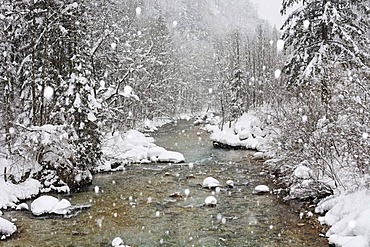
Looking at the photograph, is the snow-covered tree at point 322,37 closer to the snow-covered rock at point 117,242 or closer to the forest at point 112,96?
the forest at point 112,96

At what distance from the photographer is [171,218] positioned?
15.3 metres

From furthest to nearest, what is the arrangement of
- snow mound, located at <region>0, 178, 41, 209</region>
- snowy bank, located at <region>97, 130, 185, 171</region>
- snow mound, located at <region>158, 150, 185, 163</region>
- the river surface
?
snow mound, located at <region>158, 150, 185, 163</region>, snowy bank, located at <region>97, 130, 185, 171</region>, snow mound, located at <region>0, 178, 41, 209</region>, the river surface

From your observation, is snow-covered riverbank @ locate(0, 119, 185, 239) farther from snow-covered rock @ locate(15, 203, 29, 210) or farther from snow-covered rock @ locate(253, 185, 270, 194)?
snow-covered rock @ locate(253, 185, 270, 194)

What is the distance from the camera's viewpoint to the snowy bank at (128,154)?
2503 cm

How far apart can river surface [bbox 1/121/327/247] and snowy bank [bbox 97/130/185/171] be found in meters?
1.92

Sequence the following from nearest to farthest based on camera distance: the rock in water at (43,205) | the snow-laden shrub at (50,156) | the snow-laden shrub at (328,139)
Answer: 1. the snow-laden shrub at (328,139)
2. the rock in water at (43,205)
3. the snow-laden shrub at (50,156)

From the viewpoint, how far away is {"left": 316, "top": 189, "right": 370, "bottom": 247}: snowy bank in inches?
443

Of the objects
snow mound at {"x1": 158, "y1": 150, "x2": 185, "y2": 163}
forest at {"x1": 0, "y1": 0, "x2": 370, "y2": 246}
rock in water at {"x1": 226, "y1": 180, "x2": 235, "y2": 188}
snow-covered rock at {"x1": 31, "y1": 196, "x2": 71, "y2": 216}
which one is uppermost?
forest at {"x1": 0, "y1": 0, "x2": 370, "y2": 246}

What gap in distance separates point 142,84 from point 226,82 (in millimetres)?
9501

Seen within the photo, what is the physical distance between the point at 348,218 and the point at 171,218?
584 cm

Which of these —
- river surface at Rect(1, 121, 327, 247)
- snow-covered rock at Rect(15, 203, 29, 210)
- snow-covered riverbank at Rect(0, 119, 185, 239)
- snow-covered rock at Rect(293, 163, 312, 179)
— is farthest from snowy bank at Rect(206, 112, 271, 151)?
snow-covered rock at Rect(15, 203, 29, 210)

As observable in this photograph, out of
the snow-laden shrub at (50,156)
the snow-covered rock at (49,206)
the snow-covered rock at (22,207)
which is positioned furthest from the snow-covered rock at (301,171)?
the snow-covered rock at (22,207)

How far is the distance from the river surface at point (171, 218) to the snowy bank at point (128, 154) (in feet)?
6.30

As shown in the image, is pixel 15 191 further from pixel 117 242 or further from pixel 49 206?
pixel 117 242
